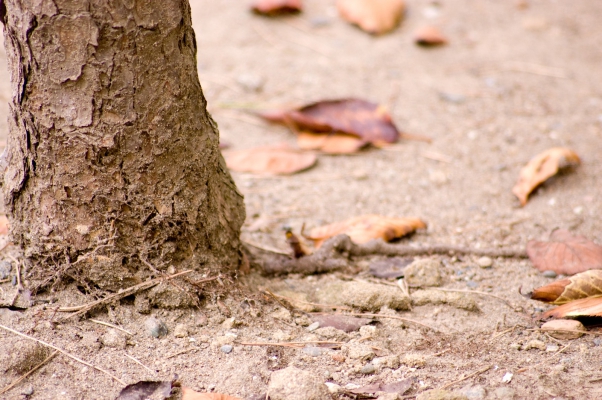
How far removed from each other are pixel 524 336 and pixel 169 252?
961 millimetres

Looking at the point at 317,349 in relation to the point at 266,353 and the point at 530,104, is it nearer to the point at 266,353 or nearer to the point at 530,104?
the point at 266,353

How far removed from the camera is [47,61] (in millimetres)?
1354

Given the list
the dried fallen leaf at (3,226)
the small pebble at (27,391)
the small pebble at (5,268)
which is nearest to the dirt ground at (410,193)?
the small pebble at (27,391)

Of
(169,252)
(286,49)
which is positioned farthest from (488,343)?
(286,49)

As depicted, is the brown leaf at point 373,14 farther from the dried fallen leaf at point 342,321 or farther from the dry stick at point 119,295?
the dry stick at point 119,295

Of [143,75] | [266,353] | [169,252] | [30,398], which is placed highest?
[143,75]

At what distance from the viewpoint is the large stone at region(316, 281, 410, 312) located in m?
1.71

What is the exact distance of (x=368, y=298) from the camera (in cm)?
171

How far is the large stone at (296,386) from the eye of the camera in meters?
1.32

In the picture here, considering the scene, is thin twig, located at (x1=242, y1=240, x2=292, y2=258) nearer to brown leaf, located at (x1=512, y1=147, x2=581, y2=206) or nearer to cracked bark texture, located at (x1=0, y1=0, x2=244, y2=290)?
cracked bark texture, located at (x1=0, y1=0, x2=244, y2=290)

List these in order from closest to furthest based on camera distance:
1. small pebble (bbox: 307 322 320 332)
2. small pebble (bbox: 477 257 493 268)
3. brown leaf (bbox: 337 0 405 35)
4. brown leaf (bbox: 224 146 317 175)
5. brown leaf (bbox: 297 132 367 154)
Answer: small pebble (bbox: 307 322 320 332), small pebble (bbox: 477 257 493 268), brown leaf (bbox: 224 146 317 175), brown leaf (bbox: 297 132 367 154), brown leaf (bbox: 337 0 405 35)

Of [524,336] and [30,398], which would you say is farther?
[524,336]

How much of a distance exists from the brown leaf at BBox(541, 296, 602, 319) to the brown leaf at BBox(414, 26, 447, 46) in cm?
240

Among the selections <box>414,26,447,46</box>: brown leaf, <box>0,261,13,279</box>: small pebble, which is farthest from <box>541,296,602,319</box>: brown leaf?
<box>414,26,447,46</box>: brown leaf
